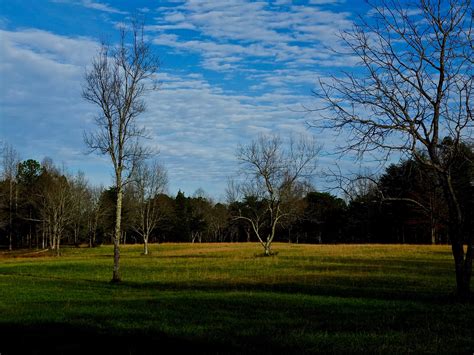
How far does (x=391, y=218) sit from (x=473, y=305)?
6879 cm

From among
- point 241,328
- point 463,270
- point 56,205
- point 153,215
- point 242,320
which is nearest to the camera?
point 241,328

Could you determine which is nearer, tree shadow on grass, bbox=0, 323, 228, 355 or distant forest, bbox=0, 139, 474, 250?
tree shadow on grass, bbox=0, 323, 228, 355

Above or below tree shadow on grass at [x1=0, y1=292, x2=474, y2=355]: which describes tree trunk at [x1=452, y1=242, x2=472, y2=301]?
above

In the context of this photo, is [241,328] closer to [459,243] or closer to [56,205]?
[459,243]

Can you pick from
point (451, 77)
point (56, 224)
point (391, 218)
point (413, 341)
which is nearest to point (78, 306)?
point (413, 341)

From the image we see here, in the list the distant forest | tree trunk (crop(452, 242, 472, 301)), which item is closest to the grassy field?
tree trunk (crop(452, 242, 472, 301))

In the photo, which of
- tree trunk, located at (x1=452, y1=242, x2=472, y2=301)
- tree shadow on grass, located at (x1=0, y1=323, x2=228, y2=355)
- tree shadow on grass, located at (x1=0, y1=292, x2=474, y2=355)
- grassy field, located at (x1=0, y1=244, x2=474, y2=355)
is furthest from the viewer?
tree trunk, located at (x1=452, y1=242, x2=472, y2=301)

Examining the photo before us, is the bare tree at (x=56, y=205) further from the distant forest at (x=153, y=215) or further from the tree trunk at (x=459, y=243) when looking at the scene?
the tree trunk at (x=459, y=243)

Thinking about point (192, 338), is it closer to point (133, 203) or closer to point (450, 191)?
point (450, 191)

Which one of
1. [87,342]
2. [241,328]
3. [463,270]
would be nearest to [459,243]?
[463,270]

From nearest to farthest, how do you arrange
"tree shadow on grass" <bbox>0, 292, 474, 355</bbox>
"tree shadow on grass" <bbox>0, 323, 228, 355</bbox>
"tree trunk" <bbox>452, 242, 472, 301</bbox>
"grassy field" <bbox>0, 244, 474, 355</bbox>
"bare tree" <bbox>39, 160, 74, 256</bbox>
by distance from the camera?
1. "tree shadow on grass" <bbox>0, 323, 228, 355</bbox>
2. "tree shadow on grass" <bbox>0, 292, 474, 355</bbox>
3. "grassy field" <bbox>0, 244, 474, 355</bbox>
4. "tree trunk" <bbox>452, 242, 472, 301</bbox>
5. "bare tree" <bbox>39, 160, 74, 256</bbox>

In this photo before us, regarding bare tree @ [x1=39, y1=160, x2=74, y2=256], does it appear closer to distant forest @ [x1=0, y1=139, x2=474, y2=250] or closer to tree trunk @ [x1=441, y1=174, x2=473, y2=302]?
distant forest @ [x1=0, y1=139, x2=474, y2=250]

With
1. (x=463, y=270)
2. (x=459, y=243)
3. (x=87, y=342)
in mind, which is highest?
(x=459, y=243)

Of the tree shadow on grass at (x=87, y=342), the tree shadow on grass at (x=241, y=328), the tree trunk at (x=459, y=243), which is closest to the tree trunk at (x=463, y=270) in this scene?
the tree trunk at (x=459, y=243)
